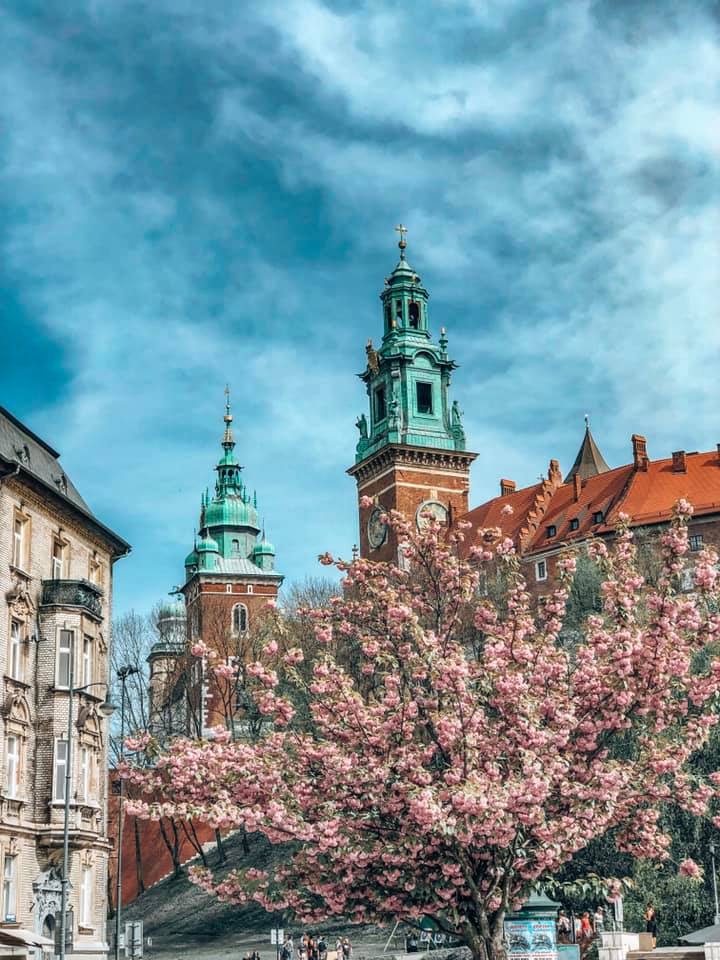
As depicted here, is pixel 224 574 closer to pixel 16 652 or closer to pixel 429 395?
pixel 429 395

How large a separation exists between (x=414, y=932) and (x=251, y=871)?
2487cm

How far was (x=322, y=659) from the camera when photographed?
25.0m

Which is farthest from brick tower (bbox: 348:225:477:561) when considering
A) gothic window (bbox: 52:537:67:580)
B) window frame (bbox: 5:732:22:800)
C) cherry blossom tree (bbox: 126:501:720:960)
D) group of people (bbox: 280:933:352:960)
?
cherry blossom tree (bbox: 126:501:720:960)

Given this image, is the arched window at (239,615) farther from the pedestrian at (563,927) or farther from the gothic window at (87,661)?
the pedestrian at (563,927)

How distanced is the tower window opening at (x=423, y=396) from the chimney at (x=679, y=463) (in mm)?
19062

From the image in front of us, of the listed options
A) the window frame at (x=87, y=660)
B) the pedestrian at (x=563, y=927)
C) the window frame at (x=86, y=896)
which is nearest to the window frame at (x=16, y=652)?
the window frame at (x=87, y=660)

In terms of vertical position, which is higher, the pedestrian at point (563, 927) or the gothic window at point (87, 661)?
the gothic window at point (87, 661)

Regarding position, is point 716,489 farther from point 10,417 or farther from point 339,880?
point 339,880

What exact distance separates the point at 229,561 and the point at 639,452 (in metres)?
45.7

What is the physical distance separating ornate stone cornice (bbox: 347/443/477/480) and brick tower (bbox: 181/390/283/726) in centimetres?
2168

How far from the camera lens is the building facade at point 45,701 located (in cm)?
3584

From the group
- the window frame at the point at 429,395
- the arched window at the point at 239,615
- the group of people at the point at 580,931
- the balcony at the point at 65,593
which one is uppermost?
the window frame at the point at 429,395

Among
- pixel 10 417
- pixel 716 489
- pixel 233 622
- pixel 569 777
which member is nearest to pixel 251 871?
pixel 569 777

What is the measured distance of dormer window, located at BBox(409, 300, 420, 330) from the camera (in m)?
103
